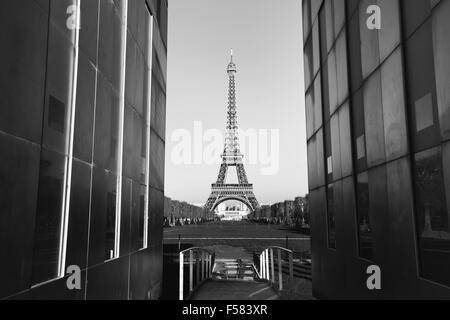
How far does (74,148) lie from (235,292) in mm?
7877

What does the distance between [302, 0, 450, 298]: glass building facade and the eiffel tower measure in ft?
388

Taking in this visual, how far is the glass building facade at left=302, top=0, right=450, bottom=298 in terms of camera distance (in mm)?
6301

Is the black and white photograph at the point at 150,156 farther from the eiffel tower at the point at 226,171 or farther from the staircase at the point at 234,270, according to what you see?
the eiffel tower at the point at 226,171

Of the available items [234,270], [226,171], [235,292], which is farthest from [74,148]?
[226,171]

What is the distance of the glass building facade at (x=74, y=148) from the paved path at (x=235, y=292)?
1809 mm

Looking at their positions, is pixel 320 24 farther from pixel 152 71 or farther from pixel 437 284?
pixel 437 284

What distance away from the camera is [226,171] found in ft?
451

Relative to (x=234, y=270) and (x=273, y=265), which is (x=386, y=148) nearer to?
(x=273, y=265)

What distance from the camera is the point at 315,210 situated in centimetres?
1575

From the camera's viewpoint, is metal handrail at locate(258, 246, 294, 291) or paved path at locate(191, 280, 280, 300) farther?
metal handrail at locate(258, 246, 294, 291)

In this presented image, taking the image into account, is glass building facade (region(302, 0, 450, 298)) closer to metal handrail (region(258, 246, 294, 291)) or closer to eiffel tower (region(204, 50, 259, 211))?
metal handrail (region(258, 246, 294, 291))

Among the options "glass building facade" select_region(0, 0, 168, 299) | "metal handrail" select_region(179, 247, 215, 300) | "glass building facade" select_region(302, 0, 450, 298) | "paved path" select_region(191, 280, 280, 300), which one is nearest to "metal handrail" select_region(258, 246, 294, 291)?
"paved path" select_region(191, 280, 280, 300)

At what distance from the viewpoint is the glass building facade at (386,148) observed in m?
6.30

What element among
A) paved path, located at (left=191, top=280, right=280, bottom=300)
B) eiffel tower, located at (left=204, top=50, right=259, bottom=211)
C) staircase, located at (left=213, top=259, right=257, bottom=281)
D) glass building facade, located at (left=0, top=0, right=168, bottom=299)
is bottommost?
staircase, located at (left=213, top=259, right=257, bottom=281)
